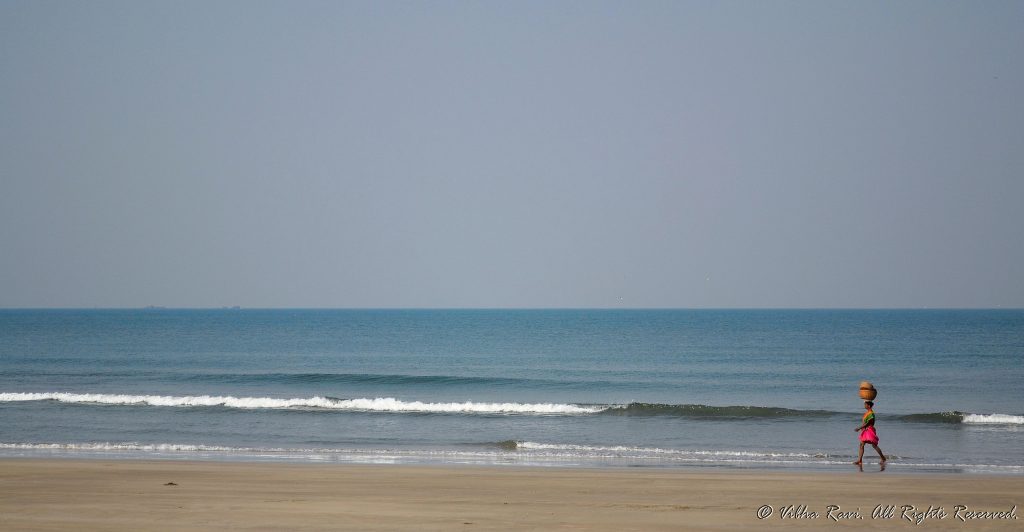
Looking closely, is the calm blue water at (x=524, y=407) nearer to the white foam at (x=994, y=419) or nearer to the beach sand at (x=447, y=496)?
the white foam at (x=994, y=419)

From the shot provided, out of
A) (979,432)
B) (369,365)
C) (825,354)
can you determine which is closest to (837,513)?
(979,432)

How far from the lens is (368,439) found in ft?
68.2

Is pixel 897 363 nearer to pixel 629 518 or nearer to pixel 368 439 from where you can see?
pixel 368 439

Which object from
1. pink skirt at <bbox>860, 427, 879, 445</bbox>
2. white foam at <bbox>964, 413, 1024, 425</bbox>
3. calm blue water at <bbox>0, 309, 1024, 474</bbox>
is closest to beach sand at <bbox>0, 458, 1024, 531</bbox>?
pink skirt at <bbox>860, 427, 879, 445</bbox>

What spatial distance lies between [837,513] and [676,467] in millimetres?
5471

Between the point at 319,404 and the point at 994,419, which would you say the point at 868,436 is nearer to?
the point at 994,419

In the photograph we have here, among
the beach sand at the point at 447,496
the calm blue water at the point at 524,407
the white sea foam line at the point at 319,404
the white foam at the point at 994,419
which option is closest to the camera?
the beach sand at the point at 447,496

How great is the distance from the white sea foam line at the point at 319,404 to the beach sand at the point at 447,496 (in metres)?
11.1

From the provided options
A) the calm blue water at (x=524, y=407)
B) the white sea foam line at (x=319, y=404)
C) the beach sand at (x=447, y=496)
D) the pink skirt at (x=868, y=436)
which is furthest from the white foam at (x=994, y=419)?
the white sea foam line at (x=319, y=404)

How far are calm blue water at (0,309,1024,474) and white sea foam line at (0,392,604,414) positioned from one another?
10 cm

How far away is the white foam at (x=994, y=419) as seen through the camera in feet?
78.6

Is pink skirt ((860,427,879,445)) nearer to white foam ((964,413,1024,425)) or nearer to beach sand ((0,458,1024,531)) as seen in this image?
beach sand ((0,458,1024,531))

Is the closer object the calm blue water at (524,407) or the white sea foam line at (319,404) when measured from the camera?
the calm blue water at (524,407)

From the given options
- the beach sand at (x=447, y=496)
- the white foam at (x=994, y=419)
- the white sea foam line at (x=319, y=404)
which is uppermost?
the white sea foam line at (x=319, y=404)
